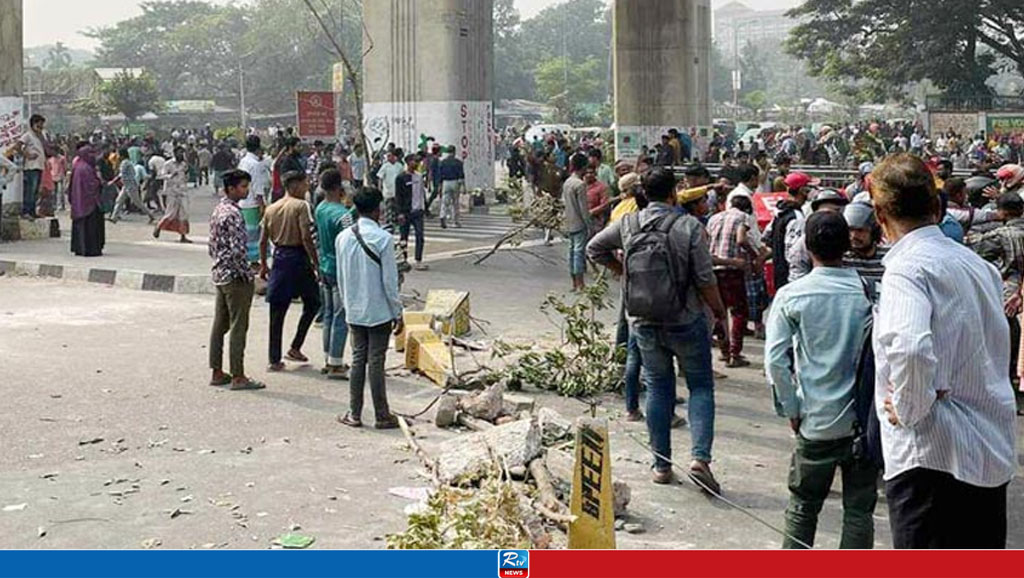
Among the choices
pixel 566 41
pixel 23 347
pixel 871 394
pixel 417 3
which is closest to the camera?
pixel 871 394

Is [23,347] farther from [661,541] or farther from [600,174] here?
[600,174]

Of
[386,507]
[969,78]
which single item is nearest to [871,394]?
[386,507]

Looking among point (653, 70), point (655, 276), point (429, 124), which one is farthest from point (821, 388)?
point (653, 70)

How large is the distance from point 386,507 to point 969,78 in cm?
4326

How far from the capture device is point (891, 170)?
3924mm

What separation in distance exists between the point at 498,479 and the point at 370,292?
2544 mm

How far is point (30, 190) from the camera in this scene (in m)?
21.1

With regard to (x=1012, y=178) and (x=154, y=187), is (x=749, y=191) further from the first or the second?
(x=154, y=187)

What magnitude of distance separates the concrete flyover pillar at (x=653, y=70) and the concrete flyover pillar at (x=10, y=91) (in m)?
17.1

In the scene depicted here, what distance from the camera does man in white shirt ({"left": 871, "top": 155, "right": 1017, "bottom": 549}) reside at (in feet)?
12.4

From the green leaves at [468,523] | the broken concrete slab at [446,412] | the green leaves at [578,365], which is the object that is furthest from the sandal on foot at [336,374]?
the green leaves at [468,523]

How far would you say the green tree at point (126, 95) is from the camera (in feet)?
202
